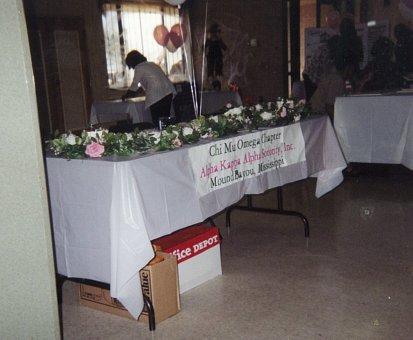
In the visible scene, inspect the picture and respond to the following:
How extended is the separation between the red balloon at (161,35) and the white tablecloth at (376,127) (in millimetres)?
3981

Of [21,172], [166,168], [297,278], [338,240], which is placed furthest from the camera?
[338,240]

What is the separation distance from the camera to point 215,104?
6871mm

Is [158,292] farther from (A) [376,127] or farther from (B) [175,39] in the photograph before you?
(B) [175,39]

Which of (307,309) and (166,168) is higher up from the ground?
(166,168)

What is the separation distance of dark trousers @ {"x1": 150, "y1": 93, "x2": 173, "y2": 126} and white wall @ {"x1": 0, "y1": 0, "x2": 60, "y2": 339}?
4.11 m

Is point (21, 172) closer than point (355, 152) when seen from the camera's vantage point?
Yes

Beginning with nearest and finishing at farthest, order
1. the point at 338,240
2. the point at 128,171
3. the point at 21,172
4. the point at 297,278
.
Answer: the point at 21,172 → the point at 128,171 → the point at 297,278 → the point at 338,240

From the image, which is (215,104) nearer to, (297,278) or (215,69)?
(215,69)

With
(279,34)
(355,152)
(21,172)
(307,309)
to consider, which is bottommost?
(307,309)

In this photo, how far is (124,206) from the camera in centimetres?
218

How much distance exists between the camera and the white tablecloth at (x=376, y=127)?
4.55 m

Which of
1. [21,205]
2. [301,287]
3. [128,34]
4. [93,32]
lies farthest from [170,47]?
[21,205]

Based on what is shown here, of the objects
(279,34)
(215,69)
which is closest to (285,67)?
(279,34)

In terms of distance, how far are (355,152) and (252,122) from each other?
220cm
